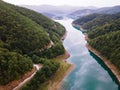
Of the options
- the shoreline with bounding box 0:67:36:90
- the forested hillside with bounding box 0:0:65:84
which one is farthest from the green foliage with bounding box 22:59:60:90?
the forested hillside with bounding box 0:0:65:84

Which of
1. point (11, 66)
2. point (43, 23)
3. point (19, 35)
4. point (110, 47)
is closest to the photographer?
point (11, 66)

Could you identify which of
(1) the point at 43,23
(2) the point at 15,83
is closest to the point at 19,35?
(2) the point at 15,83

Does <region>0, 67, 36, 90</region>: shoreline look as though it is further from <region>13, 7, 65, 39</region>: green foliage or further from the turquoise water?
<region>13, 7, 65, 39</region>: green foliage

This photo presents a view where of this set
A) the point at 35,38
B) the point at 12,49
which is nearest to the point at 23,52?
the point at 12,49

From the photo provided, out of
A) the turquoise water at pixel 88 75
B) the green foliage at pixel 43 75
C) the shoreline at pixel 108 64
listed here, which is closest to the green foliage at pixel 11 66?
the green foliage at pixel 43 75

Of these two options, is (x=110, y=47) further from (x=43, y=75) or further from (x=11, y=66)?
(x=11, y=66)

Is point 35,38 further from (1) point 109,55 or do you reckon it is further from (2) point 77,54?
(1) point 109,55
